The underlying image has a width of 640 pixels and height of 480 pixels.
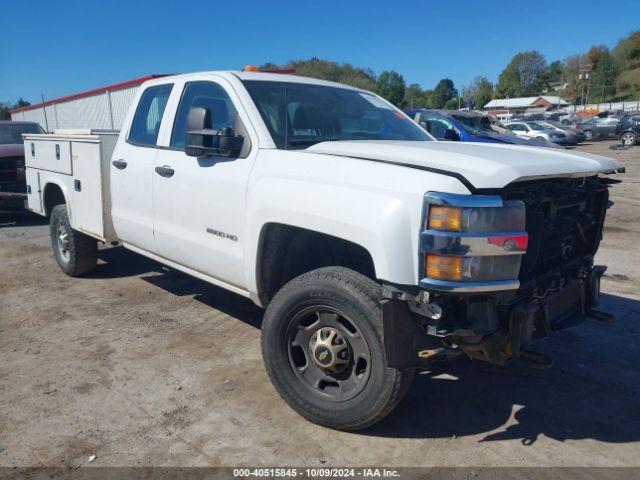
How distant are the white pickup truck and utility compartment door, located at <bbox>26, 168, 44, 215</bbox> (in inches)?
98.0

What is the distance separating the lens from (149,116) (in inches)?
190

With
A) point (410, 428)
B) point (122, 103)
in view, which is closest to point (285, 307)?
point (410, 428)

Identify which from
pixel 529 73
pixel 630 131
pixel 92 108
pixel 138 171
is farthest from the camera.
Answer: pixel 529 73

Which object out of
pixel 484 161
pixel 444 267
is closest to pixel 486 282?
pixel 444 267

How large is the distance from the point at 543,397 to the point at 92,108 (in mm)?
26405

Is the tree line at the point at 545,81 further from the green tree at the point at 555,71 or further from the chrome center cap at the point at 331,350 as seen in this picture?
the chrome center cap at the point at 331,350

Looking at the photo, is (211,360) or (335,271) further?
(211,360)

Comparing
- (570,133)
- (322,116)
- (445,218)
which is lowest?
(445,218)

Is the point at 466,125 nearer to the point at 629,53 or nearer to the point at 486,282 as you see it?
the point at 486,282

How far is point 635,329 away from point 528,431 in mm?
2128

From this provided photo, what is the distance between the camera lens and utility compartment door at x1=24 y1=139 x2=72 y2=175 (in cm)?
574

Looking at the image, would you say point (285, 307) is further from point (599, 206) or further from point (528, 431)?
point (599, 206)

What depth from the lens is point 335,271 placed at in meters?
3.08

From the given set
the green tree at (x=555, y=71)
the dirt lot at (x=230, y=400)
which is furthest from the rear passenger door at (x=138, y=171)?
the green tree at (x=555, y=71)
